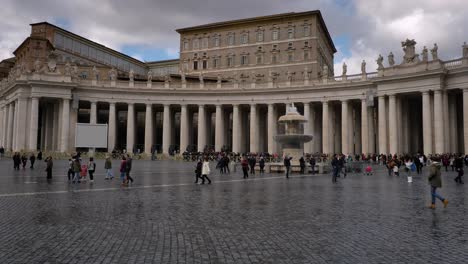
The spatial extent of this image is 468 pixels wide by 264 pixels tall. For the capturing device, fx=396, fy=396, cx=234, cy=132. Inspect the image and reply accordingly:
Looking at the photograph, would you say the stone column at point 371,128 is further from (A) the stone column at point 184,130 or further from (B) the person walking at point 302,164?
(A) the stone column at point 184,130

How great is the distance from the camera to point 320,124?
209ft

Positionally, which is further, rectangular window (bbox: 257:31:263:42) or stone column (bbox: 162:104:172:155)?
rectangular window (bbox: 257:31:263:42)

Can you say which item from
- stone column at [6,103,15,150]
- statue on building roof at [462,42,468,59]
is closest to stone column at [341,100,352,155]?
statue on building roof at [462,42,468,59]

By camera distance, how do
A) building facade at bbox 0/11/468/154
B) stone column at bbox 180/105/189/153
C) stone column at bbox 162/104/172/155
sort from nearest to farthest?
building facade at bbox 0/11/468/154 < stone column at bbox 162/104/172/155 < stone column at bbox 180/105/189/153

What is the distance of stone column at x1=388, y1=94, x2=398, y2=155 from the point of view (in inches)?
1914

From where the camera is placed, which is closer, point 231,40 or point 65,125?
point 65,125

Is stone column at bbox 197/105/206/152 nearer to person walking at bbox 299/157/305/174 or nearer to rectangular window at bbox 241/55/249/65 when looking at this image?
rectangular window at bbox 241/55/249/65

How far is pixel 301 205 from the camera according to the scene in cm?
1313

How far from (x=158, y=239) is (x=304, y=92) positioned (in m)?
50.4

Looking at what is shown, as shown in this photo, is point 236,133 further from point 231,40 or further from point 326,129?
point 231,40

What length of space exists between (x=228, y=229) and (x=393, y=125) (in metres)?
44.6

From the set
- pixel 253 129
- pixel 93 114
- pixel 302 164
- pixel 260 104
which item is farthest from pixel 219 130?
pixel 302 164

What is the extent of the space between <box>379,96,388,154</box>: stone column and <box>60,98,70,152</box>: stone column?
140 ft

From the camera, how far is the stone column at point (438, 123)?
147ft
